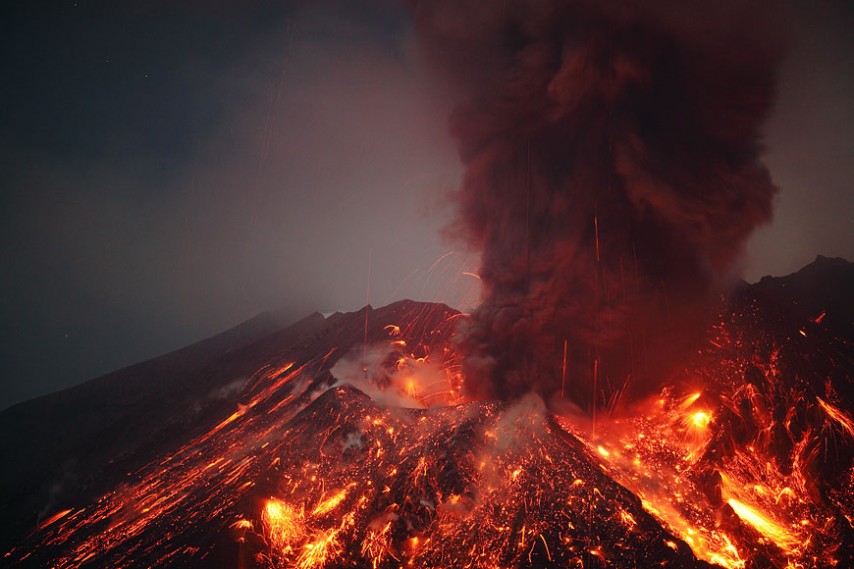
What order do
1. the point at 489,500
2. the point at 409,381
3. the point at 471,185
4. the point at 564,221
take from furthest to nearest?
the point at 409,381, the point at 471,185, the point at 564,221, the point at 489,500

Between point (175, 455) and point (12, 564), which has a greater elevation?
point (175, 455)

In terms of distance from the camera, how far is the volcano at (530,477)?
33.5 feet

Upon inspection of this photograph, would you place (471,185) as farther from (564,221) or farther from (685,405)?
(685,405)

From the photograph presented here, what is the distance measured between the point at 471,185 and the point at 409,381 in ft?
51.3

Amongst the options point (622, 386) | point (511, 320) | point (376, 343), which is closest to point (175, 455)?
point (376, 343)

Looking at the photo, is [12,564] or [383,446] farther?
[12,564]

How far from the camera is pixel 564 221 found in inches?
712

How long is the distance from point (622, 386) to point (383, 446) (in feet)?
43.9


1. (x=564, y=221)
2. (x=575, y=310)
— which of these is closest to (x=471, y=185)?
(x=564, y=221)

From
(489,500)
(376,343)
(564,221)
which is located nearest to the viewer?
(489,500)

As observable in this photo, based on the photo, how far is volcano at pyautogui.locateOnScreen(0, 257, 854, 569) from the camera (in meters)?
10.2

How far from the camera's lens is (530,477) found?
480 inches

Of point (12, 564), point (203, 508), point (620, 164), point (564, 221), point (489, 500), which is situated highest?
point (620, 164)

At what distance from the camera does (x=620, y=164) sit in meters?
17.0
